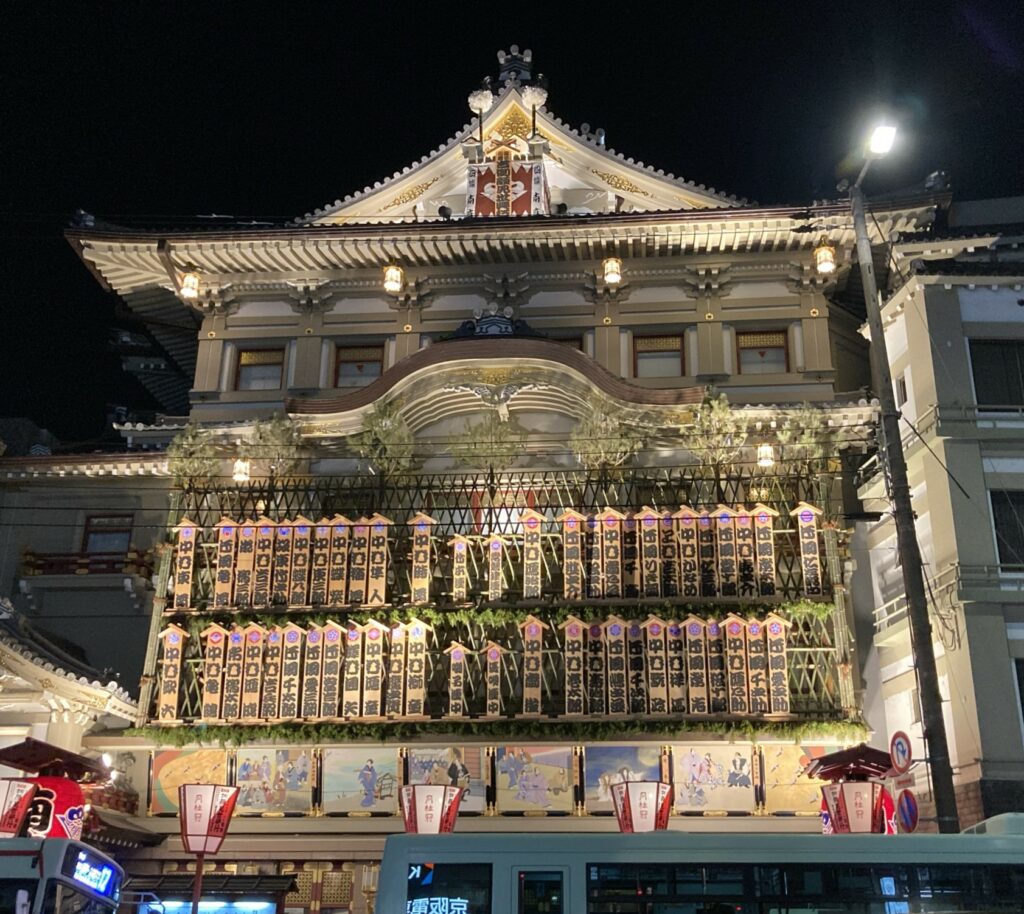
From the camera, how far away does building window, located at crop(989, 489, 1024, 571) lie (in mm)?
20672

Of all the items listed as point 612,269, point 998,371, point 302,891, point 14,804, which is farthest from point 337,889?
point 998,371

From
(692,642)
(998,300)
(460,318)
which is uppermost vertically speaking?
(460,318)

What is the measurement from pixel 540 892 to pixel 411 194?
21197 millimetres

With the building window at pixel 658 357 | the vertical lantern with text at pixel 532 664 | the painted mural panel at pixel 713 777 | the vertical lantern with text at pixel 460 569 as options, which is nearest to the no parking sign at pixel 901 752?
the painted mural panel at pixel 713 777

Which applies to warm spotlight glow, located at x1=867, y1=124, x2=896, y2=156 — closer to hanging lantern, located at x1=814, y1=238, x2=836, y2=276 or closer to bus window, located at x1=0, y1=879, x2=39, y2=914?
hanging lantern, located at x1=814, y1=238, x2=836, y2=276

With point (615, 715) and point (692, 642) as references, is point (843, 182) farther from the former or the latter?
point (615, 715)

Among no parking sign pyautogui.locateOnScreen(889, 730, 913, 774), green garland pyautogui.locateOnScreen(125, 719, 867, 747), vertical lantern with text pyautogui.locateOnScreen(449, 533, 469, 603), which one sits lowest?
no parking sign pyautogui.locateOnScreen(889, 730, 913, 774)

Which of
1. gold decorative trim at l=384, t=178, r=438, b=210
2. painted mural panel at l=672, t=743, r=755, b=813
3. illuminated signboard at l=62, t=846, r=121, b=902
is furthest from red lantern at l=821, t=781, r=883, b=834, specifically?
gold decorative trim at l=384, t=178, r=438, b=210

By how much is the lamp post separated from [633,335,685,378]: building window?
9.83m

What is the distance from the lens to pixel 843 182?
22156 mm

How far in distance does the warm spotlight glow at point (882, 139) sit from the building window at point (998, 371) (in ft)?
29.3

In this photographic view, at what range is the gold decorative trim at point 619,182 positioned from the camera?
2798cm

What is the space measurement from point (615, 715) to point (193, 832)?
790cm

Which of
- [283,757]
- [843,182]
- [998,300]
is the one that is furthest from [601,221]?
[283,757]
